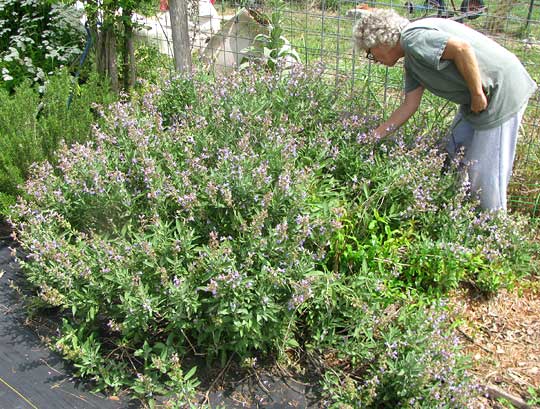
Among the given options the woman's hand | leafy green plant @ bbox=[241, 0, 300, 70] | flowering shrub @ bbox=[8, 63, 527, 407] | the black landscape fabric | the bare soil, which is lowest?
the bare soil

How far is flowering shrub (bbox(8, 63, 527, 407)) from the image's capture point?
2.52 m

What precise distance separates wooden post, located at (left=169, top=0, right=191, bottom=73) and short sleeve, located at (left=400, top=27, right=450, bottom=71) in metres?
2.09

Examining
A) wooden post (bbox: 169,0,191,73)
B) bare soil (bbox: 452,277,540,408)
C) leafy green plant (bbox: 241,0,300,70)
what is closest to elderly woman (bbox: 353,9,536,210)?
bare soil (bbox: 452,277,540,408)

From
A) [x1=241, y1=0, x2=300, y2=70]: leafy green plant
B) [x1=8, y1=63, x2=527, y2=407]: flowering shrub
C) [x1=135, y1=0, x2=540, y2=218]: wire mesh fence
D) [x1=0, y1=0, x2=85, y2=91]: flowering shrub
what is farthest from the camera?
[x1=0, y1=0, x2=85, y2=91]: flowering shrub

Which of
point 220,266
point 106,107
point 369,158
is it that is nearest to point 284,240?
point 220,266

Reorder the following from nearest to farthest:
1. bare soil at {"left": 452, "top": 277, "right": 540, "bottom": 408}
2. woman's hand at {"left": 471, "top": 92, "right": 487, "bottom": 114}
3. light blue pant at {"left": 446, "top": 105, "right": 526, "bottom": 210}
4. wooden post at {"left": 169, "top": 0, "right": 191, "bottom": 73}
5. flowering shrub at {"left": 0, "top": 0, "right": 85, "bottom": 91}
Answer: bare soil at {"left": 452, "top": 277, "right": 540, "bottom": 408} < woman's hand at {"left": 471, "top": 92, "right": 487, "bottom": 114} < light blue pant at {"left": 446, "top": 105, "right": 526, "bottom": 210} < wooden post at {"left": 169, "top": 0, "right": 191, "bottom": 73} < flowering shrub at {"left": 0, "top": 0, "right": 85, "bottom": 91}

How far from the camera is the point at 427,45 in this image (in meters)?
3.05

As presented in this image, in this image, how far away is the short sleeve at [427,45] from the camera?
3033mm

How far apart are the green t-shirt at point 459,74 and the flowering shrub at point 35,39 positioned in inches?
139

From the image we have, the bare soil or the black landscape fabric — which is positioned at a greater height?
the black landscape fabric

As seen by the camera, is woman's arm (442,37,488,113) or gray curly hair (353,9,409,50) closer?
woman's arm (442,37,488,113)

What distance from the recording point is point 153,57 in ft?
18.7

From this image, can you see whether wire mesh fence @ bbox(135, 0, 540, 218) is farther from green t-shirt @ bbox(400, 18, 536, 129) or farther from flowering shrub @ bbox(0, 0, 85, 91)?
flowering shrub @ bbox(0, 0, 85, 91)

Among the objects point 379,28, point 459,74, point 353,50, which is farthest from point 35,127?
point 459,74
